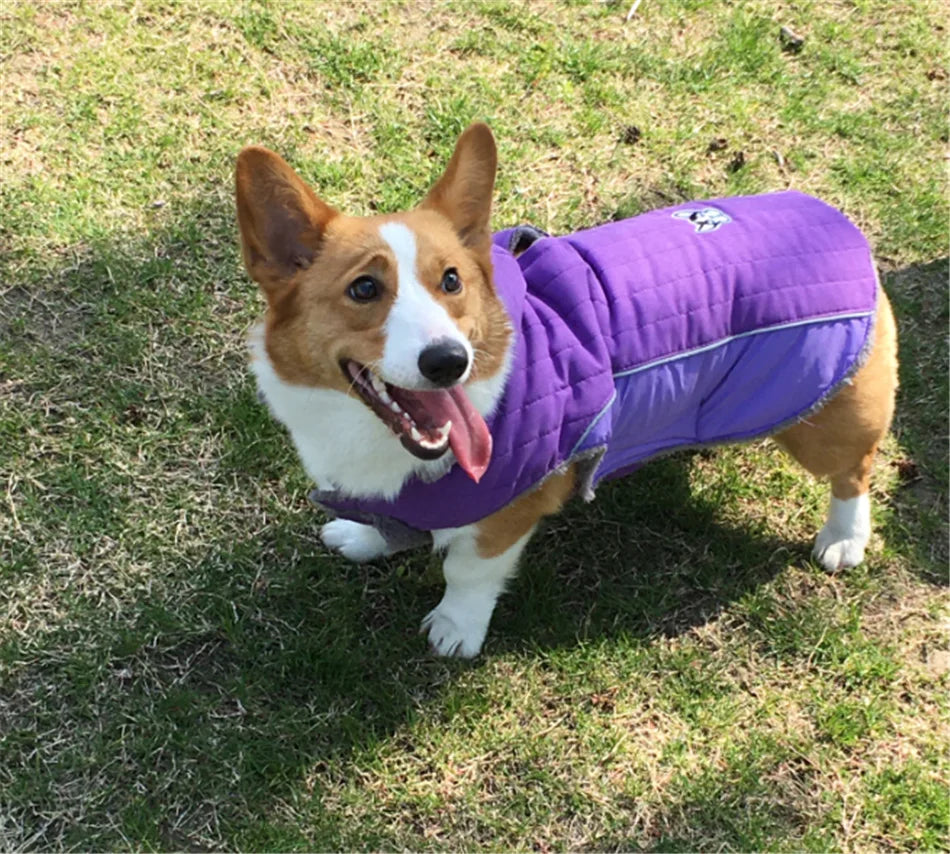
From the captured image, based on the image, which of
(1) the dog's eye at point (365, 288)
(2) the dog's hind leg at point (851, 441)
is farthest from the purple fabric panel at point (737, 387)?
(1) the dog's eye at point (365, 288)

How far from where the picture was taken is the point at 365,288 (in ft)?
8.04

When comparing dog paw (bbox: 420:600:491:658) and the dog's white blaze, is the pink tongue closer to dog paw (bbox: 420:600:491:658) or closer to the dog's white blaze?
the dog's white blaze

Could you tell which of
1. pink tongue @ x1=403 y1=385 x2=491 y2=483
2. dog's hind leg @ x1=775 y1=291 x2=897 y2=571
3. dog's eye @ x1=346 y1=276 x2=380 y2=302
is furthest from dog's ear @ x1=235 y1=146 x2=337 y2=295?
dog's hind leg @ x1=775 y1=291 x2=897 y2=571

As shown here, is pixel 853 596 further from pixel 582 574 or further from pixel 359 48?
pixel 359 48

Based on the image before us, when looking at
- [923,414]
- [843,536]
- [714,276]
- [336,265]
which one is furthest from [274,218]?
[923,414]

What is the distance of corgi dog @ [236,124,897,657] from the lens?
2.46 metres

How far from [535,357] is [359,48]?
2.80 m

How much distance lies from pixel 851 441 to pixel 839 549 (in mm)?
557

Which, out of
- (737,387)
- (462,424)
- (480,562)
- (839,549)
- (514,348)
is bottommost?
(839,549)

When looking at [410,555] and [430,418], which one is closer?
[430,418]

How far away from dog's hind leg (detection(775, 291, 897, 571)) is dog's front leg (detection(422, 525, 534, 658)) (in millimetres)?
1076

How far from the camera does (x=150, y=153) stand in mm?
4270

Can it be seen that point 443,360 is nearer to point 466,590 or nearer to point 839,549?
point 466,590

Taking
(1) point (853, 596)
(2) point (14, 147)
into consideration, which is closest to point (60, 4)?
(2) point (14, 147)
